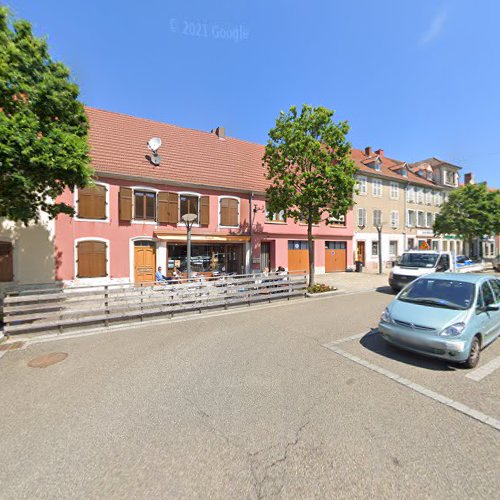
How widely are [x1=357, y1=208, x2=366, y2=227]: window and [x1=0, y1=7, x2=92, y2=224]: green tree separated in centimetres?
2017

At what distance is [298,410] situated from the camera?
347 cm

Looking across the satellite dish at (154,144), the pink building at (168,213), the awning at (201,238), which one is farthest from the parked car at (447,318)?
the satellite dish at (154,144)

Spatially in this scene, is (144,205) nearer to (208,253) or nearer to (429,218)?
(208,253)

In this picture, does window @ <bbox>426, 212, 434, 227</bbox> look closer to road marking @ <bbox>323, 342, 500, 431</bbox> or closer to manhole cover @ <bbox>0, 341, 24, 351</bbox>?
road marking @ <bbox>323, 342, 500, 431</bbox>

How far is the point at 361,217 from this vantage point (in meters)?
22.3

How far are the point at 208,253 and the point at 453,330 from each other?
12.5m

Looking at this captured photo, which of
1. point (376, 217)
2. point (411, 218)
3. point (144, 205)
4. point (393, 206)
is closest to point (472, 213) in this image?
point (411, 218)

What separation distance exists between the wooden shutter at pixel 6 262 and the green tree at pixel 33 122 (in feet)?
17.1

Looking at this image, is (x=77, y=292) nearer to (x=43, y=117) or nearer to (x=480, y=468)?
(x=43, y=117)

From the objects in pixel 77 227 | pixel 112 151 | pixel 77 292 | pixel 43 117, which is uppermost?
pixel 112 151

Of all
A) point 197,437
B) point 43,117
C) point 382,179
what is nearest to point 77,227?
point 43,117

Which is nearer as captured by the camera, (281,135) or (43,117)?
(43,117)

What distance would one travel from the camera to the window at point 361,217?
22109 millimetres

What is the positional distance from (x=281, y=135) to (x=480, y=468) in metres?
12.4
